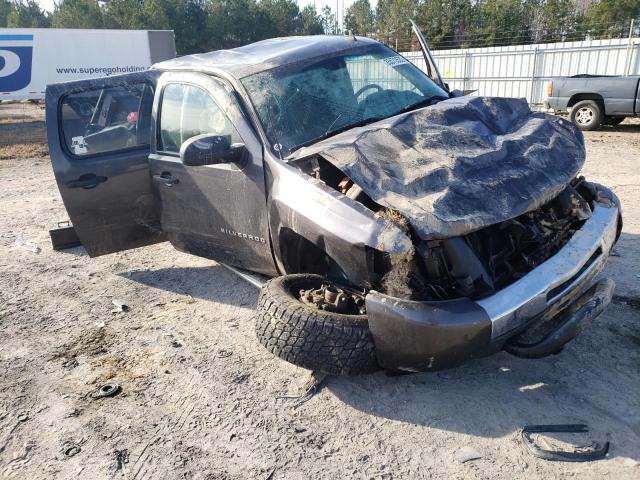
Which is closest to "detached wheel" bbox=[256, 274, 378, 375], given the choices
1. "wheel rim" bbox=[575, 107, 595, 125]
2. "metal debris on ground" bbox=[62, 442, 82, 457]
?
"metal debris on ground" bbox=[62, 442, 82, 457]

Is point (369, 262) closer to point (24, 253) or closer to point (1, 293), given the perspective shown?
point (1, 293)

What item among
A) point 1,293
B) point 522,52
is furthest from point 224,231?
point 522,52

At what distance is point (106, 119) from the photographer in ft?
14.8

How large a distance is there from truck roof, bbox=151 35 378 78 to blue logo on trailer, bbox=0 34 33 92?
21739 mm

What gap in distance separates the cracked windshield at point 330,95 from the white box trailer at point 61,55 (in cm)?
2008

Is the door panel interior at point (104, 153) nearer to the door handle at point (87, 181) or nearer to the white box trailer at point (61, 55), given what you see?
the door handle at point (87, 181)

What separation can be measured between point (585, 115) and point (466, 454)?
11.7m

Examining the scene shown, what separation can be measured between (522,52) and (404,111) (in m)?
15.4

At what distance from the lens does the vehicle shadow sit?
454 centimetres

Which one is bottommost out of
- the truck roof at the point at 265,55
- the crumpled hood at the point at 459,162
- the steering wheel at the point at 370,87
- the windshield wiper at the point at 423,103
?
the crumpled hood at the point at 459,162

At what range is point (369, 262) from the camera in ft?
9.06

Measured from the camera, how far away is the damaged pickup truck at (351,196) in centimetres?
272

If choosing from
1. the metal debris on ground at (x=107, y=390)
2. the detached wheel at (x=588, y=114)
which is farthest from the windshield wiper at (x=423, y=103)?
the detached wheel at (x=588, y=114)

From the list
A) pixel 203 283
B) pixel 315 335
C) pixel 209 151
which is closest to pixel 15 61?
pixel 203 283
